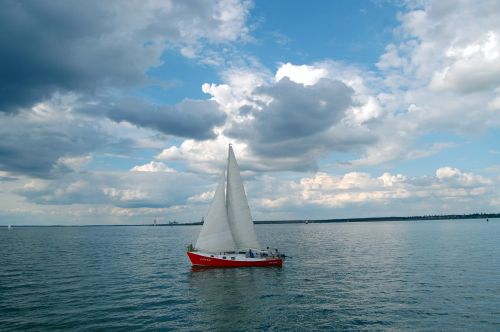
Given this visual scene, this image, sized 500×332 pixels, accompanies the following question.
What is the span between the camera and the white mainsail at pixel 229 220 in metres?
61.5

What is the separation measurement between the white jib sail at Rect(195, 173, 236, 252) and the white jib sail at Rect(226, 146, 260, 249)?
1.36 metres

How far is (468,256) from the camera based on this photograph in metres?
76.4

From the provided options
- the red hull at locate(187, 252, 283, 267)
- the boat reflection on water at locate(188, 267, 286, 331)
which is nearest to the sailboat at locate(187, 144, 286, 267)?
the red hull at locate(187, 252, 283, 267)

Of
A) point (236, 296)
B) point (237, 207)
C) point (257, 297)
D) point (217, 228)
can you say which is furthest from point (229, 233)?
point (257, 297)

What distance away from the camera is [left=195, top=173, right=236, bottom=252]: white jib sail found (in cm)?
6141

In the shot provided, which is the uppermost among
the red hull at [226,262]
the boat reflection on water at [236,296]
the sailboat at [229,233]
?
the sailboat at [229,233]

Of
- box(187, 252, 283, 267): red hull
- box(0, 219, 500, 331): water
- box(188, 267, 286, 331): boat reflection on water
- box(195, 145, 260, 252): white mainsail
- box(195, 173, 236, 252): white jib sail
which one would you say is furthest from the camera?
box(187, 252, 283, 267): red hull

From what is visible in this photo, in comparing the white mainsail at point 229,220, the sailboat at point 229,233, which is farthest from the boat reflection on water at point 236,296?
the white mainsail at point 229,220

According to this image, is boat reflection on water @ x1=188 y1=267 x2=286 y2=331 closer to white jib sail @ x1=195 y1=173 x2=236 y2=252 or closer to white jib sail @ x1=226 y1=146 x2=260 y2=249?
white jib sail @ x1=195 y1=173 x2=236 y2=252

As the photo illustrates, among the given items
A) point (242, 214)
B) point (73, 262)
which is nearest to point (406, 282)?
point (242, 214)

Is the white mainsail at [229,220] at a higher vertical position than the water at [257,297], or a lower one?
higher

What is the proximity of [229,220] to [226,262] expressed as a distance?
692 centimetres

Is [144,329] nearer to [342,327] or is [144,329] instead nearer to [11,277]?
[342,327]

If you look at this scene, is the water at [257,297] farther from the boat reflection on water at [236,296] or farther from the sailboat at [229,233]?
the sailboat at [229,233]
